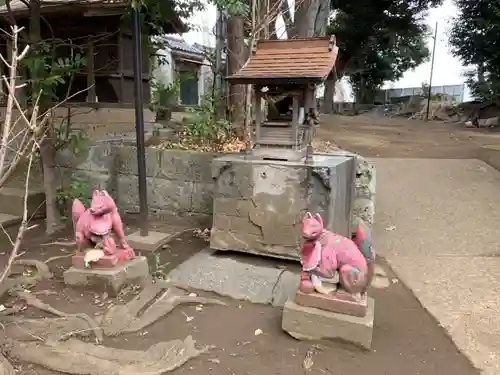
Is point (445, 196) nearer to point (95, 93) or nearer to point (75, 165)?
point (75, 165)

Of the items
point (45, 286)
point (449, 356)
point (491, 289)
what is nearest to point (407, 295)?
point (491, 289)

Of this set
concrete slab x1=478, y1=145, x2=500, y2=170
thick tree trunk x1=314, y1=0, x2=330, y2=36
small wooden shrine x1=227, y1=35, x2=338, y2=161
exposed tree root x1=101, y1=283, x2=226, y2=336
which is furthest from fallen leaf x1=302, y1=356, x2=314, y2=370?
concrete slab x1=478, y1=145, x2=500, y2=170

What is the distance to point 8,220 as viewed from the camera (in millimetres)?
5746

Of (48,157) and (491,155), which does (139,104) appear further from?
(491,155)

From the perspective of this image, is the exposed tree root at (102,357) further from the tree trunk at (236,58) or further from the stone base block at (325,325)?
the tree trunk at (236,58)

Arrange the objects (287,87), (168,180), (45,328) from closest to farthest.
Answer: (45,328)
(287,87)
(168,180)

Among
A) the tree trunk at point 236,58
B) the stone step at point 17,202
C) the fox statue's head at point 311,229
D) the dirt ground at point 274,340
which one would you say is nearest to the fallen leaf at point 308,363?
the dirt ground at point 274,340

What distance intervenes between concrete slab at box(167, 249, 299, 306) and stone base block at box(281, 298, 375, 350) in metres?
0.71

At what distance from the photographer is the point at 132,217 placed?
6.22 metres

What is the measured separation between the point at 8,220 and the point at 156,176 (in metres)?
2.03

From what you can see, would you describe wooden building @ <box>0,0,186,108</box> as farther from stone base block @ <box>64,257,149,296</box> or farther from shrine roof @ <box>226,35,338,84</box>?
stone base block @ <box>64,257,149,296</box>

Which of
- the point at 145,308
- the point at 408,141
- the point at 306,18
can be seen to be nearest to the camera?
the point at 145,308

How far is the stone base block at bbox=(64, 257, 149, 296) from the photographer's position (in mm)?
3691

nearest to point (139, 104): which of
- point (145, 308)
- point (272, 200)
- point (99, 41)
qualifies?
point (272, 200)
